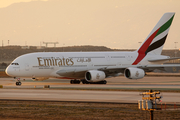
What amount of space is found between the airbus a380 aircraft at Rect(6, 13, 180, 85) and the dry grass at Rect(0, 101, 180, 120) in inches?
829

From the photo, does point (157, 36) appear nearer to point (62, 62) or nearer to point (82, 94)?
point (62, 62)

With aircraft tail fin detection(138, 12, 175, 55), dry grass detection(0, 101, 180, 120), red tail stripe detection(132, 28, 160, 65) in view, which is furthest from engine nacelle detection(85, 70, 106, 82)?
dry grass detection(0, 101, 180, 120)

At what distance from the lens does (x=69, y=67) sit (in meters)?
51.2

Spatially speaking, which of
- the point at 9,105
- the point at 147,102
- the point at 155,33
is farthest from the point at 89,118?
the point at 155,33

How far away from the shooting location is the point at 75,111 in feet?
78.1

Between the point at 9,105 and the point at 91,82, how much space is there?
86.0 feet

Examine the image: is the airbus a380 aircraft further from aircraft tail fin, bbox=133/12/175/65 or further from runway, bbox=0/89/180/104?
runway, bbox=0/89/180/104

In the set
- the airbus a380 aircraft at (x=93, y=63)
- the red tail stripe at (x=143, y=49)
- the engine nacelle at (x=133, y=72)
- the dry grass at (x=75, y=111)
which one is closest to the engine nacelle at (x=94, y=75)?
the airbus a380 aircraft at (x=93, y=63)

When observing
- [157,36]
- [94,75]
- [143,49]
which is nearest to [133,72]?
[94,75]

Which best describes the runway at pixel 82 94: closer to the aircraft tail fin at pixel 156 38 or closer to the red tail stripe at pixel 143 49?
the red tail stripe at pixel 143 49

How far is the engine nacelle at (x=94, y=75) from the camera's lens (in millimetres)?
49031

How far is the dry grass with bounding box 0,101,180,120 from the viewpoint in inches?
848

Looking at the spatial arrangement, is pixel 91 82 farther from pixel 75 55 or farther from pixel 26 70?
pixel 26 70

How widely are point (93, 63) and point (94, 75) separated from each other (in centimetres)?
419
